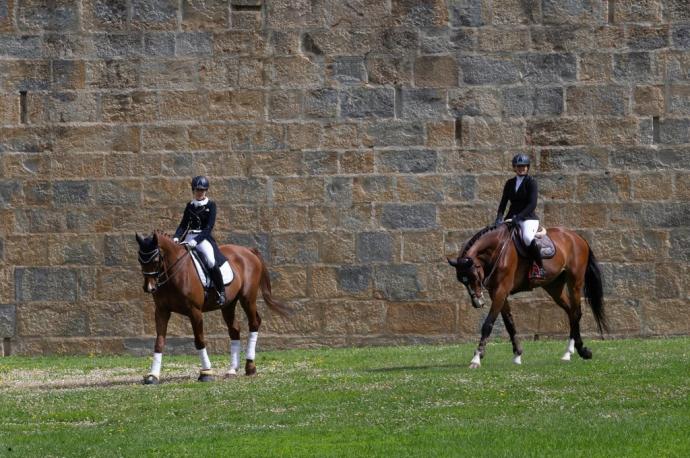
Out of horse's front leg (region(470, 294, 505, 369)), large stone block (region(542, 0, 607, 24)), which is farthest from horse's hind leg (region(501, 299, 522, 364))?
large stone block (region(542, 0, 607, 24))

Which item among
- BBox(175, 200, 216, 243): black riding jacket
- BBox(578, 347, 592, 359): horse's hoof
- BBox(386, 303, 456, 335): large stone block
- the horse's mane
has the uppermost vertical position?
BBox(175, 200, 216, 243): black riding jacket

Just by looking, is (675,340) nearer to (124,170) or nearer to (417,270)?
(417,270)

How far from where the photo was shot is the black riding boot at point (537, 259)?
1709 centimetres

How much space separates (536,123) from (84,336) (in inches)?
278

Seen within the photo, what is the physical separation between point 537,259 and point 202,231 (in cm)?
398

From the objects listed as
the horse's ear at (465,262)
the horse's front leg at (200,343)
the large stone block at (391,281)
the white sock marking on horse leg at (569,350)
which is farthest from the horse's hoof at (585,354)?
the horse's front leg at (200,343)

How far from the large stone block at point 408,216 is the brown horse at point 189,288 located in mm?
3022

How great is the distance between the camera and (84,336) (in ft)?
67.2

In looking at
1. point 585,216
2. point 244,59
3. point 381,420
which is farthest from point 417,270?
point 381,420

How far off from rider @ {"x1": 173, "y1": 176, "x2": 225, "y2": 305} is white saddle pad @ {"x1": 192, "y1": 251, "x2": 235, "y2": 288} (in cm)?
7

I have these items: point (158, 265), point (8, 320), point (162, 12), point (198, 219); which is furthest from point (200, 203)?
point (8, 320)

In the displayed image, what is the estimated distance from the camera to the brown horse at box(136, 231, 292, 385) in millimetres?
15875

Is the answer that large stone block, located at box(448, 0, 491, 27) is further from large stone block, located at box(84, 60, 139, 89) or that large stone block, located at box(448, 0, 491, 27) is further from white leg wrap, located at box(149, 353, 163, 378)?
white leg wrap, located at box(149, 353, 163, 378)

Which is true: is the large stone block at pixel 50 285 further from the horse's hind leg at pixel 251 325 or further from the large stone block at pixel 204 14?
the horse's hind leg at pixel 251 325
